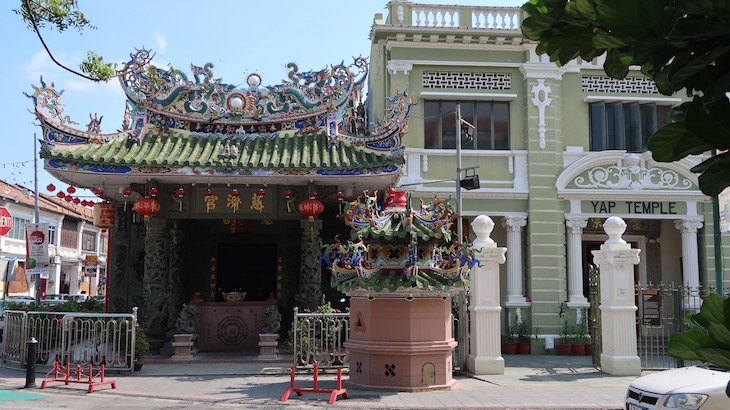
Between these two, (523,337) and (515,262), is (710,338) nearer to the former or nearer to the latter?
(523,337)

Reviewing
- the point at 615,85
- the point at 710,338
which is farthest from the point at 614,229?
the point at 710,338

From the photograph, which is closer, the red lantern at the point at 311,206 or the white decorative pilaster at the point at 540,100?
the red lantern at the point at 311,206

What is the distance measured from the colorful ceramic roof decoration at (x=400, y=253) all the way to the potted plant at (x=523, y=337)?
7338 mm

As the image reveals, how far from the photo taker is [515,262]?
65.0 feet

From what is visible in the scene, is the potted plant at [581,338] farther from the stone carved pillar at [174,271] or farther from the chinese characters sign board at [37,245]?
the chinese characters sign board at [37,245]

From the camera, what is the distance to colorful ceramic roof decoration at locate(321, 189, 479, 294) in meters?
12.2

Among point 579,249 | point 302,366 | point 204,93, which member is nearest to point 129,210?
point 204,93

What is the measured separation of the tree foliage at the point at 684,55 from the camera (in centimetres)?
169

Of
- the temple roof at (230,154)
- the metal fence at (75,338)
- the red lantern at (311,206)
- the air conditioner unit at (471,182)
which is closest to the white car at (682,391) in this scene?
the air conditioner unit at (471,182)

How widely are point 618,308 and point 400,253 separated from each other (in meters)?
5.41

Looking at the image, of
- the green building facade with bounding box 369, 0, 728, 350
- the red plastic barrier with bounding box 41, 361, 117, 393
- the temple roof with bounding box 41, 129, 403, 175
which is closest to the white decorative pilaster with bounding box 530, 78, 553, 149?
the green building facade with bounding box 369, 0, 728, 350

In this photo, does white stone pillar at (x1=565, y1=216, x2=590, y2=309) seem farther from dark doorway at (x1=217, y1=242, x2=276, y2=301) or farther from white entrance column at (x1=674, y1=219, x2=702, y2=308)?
dark doorway at (x1=217, y1=242, x2=276, y2=301)

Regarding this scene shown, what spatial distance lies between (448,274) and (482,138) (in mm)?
8539

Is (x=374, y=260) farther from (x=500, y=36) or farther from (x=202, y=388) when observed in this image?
(x=500, y=36)
